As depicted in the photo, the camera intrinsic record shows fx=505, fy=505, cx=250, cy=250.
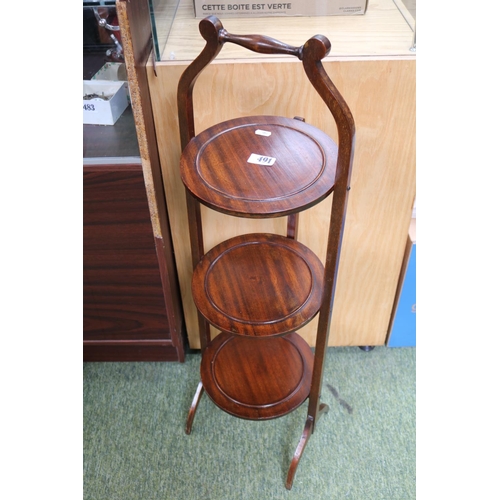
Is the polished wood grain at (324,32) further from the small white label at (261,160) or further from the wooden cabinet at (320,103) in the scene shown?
the small white label at (261,160)

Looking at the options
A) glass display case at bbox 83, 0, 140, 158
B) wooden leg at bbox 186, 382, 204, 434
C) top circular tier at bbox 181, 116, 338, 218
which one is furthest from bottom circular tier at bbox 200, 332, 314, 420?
glass display case at bbox 83, 0, 140, 158

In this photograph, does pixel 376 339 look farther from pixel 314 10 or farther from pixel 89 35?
pixel 89 35

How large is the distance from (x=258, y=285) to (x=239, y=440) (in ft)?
1.90

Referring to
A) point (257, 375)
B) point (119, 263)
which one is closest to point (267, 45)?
point (119, 263)

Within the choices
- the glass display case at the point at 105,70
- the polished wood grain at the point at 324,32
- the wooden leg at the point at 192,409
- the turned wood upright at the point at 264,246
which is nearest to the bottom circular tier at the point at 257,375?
the turned wood upright at the point at 264,246

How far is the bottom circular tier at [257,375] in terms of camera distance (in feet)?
4.45

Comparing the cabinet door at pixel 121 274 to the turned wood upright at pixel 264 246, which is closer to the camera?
the turned wood upright at pixel 264 246

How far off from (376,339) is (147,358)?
0.79m

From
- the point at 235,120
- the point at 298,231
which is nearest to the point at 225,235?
the point at 298,231

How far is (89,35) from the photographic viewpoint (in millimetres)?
1334

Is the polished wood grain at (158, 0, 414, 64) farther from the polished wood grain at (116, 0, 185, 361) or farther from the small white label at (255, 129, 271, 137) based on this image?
the small white label at (255, 129, 271, 137)

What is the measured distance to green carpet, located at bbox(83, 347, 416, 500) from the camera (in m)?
1.42

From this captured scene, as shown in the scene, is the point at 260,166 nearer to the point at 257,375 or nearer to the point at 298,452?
the point at 257,375

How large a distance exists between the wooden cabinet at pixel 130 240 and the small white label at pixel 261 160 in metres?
0.30
